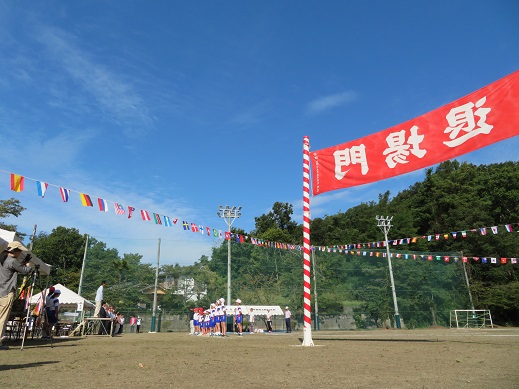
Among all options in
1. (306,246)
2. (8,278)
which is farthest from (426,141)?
(8,278)

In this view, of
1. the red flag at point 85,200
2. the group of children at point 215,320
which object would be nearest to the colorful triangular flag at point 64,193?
the red flag at point 85,200

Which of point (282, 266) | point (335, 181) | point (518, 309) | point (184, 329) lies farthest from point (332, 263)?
point (335, 181)

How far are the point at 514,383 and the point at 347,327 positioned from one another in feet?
92.3

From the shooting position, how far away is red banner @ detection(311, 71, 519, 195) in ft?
29.9

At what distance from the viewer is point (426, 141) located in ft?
34.0

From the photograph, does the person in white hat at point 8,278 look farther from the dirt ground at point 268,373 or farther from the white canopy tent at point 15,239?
the white canopy tent at point 15,239

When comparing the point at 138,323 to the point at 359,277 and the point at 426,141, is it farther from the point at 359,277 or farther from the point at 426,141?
the point at 426,141

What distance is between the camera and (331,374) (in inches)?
179

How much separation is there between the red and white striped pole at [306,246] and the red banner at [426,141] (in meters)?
0.53

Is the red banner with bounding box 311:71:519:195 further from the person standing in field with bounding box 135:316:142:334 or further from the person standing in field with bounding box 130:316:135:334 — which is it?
the person standing in field with bounding box 130:316:135:334

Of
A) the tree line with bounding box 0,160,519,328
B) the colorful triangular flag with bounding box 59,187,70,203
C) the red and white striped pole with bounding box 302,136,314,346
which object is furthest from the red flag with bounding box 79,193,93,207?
the tree line with bounding box 0,160,519,328

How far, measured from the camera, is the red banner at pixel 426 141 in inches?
358

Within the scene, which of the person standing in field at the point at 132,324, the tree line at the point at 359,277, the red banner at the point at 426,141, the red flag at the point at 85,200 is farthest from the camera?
the tree line at the point at 359,277

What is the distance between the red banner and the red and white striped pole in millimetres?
526
